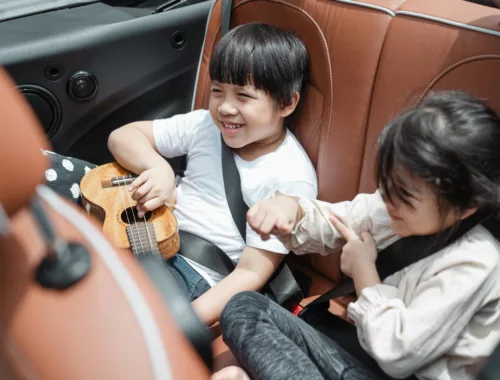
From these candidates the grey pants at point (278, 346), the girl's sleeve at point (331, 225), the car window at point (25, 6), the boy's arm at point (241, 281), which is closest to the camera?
the grey pants at point (278, 346)

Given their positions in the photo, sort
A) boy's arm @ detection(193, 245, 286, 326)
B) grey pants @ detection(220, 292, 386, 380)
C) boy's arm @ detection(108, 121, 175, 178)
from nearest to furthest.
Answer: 1. grey pants @ detection(220, 292, 386, 380)
2. boy's arm @ detection(193, 245, 286, 326)
3. boy's arm @ detection(108, 121, 175, 178)

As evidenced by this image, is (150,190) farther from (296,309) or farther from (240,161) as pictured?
(296,309)

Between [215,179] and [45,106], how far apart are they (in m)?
0.53

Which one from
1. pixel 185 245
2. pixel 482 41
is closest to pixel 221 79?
pixel 185 245

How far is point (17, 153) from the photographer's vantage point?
458 millimetres

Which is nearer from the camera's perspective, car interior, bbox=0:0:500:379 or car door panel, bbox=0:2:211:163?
car interior, bbox=0:0:500:379

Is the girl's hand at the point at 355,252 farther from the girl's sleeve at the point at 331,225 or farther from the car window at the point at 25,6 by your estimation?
the car window at the point at 25,6

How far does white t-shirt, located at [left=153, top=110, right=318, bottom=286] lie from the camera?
1.27m

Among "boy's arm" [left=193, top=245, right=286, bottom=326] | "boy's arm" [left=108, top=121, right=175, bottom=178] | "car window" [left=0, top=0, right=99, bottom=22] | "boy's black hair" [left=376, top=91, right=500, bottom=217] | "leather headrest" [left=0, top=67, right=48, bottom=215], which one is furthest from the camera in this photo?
"car window" [left=0, top=0, right=99, bottom=22]

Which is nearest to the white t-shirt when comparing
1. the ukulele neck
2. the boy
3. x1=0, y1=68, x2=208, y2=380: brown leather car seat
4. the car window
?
the boy

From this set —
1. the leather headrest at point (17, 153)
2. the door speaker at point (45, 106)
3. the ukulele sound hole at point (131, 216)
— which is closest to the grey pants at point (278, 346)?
the ukulele sound hole at point (131, 216)

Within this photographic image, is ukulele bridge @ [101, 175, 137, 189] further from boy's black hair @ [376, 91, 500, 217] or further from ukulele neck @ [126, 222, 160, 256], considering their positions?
boy's black hair @ [376, 91, 500, 217]

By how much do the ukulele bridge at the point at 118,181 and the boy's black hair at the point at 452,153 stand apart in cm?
73

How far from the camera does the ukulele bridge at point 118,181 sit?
137 centimetres
